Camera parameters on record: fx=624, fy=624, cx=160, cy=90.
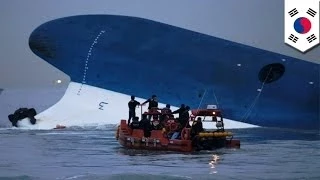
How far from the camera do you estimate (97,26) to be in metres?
26.9

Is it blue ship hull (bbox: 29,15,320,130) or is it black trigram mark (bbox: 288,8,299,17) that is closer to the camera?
black trigram mark (bbox: 288,8,299,17)

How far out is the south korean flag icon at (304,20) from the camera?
20688 mm

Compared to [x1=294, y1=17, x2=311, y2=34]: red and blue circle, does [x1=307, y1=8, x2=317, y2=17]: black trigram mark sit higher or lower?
higher

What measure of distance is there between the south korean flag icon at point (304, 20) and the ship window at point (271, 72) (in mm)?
1480

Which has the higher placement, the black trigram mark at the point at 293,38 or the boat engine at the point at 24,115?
the black trigram mark at the point at 293,38

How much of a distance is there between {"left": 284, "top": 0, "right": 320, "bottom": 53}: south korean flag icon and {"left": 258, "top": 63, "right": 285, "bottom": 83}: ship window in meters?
1.48

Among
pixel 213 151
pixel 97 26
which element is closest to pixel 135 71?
pixel 97 26

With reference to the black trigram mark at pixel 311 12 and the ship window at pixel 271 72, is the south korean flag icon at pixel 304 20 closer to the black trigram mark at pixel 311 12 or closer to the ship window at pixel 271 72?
the black trigram mark at pixel 311 12

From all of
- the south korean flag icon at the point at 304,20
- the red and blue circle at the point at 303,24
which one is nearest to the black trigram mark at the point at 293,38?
the south korean flag icon at the point at 304,20

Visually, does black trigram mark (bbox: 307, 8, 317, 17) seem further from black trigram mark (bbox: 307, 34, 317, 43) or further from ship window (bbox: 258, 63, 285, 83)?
ship window (bbox: 258, 63, 285, 83)

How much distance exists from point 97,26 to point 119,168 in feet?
49.5

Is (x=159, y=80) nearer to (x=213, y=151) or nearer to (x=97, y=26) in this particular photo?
(x=97, y=26)

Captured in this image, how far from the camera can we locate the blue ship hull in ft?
76.9

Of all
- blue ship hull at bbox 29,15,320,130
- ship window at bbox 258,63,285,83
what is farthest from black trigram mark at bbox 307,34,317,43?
ship window at bbox 258,63,285,83
